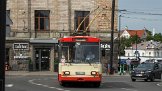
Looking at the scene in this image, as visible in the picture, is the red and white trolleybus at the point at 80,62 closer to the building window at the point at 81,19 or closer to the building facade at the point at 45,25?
the building facade at the point at 45,25

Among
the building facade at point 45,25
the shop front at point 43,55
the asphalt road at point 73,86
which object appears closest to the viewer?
the asphalt road at point 73,86

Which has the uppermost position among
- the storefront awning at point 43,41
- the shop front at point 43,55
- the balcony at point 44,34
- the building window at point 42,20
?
the building window at point 42,20

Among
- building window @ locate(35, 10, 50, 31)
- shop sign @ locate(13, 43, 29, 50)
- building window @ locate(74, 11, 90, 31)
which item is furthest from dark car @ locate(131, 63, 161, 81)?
building window @ locate(35, 10, 50, 31)

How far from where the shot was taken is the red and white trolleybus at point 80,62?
26.2 metres

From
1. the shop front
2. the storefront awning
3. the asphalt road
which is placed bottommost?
the asphalt road

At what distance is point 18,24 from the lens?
53188 millimetres

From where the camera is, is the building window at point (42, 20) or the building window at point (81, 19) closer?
the building window at point (42, 20)

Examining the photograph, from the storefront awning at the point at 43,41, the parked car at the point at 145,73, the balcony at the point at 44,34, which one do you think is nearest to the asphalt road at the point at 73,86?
the parked car at the point at 145,73

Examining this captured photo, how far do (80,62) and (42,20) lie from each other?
2829cm

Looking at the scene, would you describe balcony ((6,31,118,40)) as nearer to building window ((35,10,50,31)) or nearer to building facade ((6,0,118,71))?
building facade ((6,0,118,71))

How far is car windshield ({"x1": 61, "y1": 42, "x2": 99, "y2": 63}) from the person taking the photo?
26312 millimetres

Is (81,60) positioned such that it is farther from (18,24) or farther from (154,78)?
(18,24)

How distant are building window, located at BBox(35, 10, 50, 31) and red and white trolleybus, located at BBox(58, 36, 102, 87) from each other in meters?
27.3

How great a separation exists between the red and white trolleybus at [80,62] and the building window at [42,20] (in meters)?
27.3
